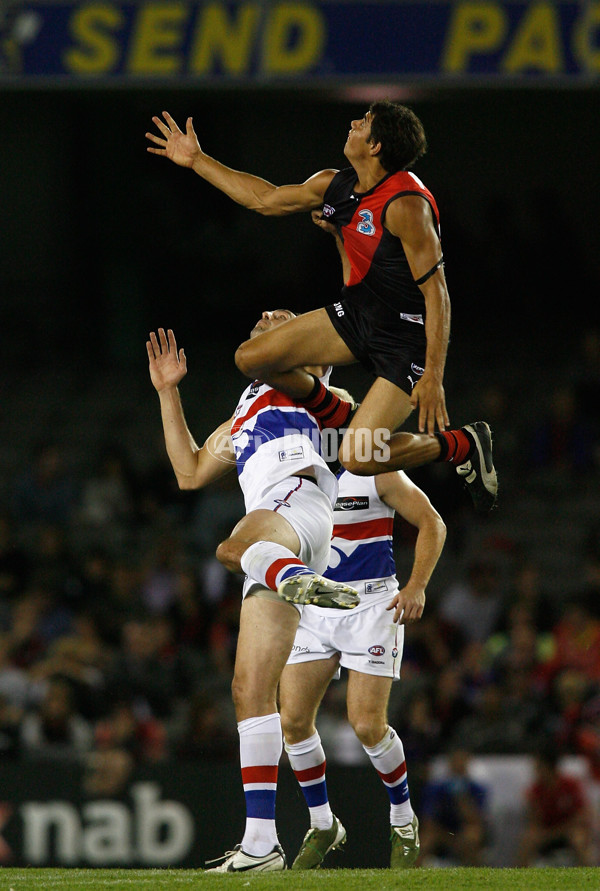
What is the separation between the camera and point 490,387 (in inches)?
618

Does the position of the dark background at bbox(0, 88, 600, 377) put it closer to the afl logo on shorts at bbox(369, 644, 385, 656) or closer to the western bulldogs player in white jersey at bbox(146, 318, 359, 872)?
the afl logo on shorts at bbox(369, 644, 385, 656)

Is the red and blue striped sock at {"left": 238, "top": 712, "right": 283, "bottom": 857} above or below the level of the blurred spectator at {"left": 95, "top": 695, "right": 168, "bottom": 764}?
above

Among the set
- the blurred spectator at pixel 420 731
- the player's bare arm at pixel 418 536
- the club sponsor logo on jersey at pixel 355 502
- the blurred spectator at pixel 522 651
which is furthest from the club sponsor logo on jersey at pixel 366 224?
the blurred spectator at pixel 522 651

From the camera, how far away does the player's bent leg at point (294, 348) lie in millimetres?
6102

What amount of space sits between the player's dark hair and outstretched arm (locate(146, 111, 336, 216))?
1.27ft

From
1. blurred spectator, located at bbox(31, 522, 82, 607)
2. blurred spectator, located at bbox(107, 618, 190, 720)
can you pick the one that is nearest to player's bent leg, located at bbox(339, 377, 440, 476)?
blurred spectator, located at bbox(107, 618, 190, 720)

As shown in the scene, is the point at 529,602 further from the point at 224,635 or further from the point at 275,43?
the point at 275,43

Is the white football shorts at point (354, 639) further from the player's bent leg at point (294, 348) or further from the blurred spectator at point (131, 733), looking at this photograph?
the blurred spectator at point (131, 733)

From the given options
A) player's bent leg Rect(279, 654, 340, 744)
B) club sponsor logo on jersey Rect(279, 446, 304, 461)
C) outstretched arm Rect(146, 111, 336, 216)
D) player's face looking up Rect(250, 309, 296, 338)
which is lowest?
player's bent leg Rect(279, 654, 340, 744)

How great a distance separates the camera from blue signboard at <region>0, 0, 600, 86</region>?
37.3ft

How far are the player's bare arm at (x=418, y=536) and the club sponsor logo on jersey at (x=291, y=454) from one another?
92cm

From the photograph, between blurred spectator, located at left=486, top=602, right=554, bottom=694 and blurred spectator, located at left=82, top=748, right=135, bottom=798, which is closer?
blurred spectator, located at left=82, top=748, right=135, bottom=798

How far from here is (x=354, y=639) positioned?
6812 mm

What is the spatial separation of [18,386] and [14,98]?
146 inches
